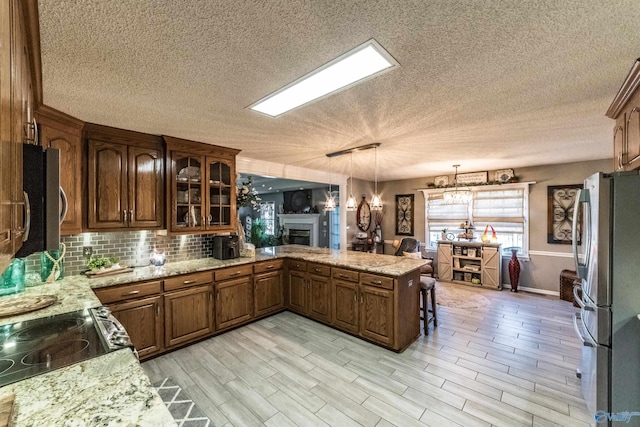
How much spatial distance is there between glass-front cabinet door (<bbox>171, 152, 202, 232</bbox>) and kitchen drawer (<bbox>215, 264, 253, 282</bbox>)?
64 centimetres

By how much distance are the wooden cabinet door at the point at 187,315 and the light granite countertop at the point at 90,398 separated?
188cm

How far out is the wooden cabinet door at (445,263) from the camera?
233 inches

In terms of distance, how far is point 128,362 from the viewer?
1.18 m

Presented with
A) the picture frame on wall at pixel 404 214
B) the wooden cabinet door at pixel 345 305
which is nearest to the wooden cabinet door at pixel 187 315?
the wooden cabinet door at pixel 345 305

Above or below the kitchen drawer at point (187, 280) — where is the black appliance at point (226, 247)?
above

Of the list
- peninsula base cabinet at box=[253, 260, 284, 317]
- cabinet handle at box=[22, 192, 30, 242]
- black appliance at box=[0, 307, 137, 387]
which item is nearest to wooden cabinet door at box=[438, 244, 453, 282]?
peninsula base cabinet at box=[253, 260, 284, 317]

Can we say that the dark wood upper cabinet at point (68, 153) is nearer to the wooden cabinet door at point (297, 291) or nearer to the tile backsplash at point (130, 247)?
the tile backsplash at point (130, 247)

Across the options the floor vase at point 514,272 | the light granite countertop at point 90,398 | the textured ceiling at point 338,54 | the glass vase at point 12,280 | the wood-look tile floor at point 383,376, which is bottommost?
the wood-look tile floor at point 383,376

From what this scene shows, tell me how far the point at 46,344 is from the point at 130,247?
6.65 feet

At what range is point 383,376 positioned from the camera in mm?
2514

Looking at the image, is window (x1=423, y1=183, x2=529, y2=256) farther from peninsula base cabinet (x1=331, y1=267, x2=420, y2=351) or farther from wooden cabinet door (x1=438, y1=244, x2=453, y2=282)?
peninsula base cabinet (x1=331, y1=267, x2=420, y2=351)

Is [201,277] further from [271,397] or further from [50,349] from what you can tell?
[50,349]

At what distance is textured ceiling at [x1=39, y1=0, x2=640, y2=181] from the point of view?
47.8 inches

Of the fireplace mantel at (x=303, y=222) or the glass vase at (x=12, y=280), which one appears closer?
the glass vase at (x=12, y=280)
